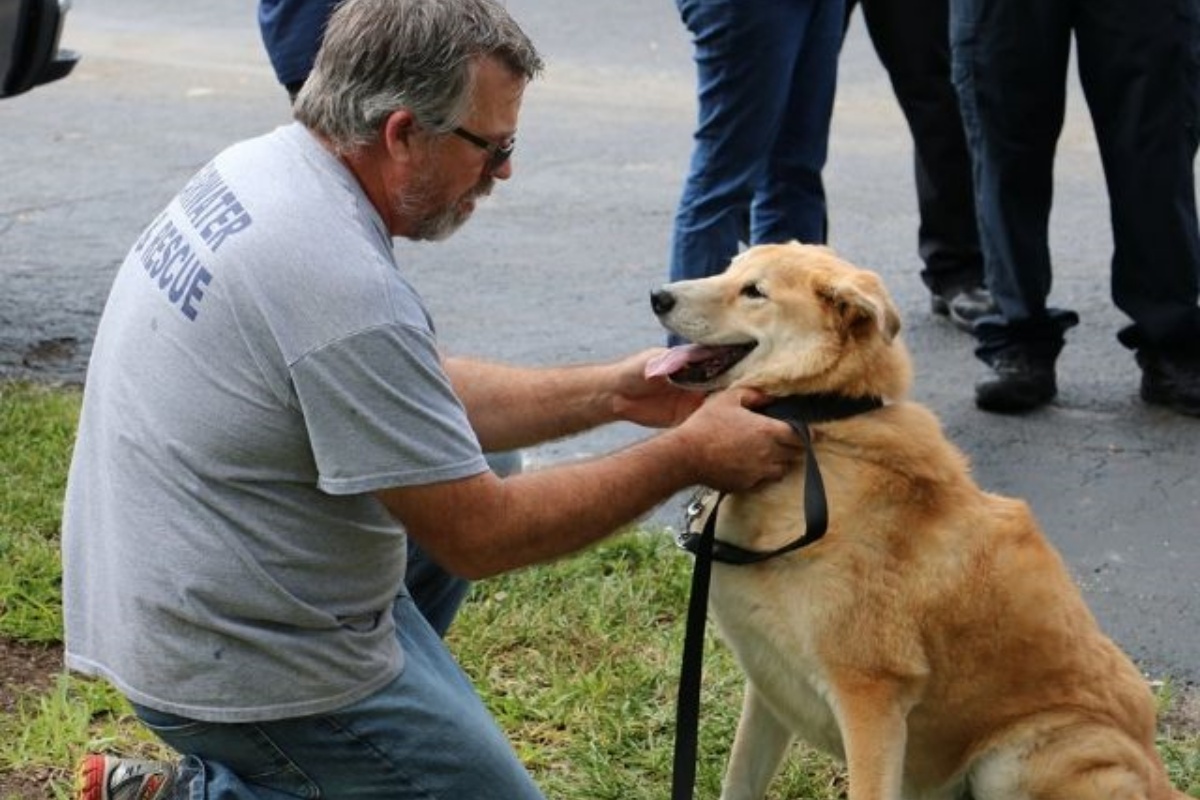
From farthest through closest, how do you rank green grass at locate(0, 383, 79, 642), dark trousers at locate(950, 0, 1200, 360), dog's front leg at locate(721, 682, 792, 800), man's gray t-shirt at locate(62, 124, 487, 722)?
dark trousers at locate(950, 0, 1200, 360), green grass at locate(0, 383, 79, 642), dog's front leg at locate(721, 682, 792, 800), man's gray t-shirt at locate(62, 124, 487, 722)

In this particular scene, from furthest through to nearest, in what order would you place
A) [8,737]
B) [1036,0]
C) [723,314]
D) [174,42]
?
1. [174,42]
2. [1036,0]
3. [8,737]
4. [723,314]

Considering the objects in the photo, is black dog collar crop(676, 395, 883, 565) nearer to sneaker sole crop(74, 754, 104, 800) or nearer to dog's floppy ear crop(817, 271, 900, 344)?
dog's floppy ear crop(817, 271, 900, 344)

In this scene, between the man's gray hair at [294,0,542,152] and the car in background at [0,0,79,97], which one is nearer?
the man's gray hair at [294,0,542,152]

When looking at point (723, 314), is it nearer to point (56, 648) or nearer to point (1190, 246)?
point (56, 648)

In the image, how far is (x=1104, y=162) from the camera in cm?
582

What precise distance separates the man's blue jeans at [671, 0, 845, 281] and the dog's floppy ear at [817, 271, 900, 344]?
6.94 feet

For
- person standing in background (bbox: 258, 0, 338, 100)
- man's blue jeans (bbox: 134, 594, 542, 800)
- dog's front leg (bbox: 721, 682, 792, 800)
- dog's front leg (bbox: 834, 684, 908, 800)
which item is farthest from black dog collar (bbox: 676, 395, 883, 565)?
person standing in background (bbox: 258, 0, 338, 100)

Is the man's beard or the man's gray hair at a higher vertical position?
the man's gray hair

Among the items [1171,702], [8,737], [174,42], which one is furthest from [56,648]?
[174,42]

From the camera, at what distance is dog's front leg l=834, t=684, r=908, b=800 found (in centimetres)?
326

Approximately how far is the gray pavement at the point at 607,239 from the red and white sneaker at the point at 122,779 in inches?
86.1

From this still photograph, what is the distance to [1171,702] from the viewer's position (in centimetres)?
420

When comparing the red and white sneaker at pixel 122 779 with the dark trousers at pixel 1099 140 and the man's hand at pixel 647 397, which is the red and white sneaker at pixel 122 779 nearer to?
the man's hand at pixel 647 397

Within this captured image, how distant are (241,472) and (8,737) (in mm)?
1482
